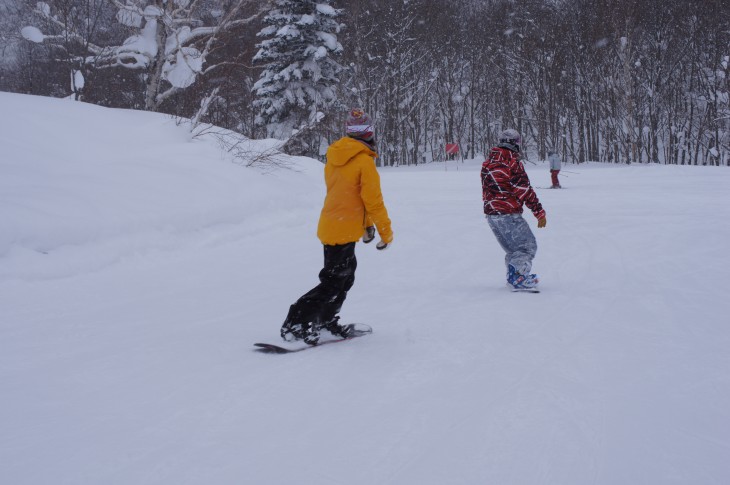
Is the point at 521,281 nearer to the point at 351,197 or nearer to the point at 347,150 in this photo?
the point at 351,197

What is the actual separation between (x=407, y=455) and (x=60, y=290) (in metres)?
4.41

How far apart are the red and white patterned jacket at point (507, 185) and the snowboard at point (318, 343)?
7.62 feet

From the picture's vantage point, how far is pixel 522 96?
4284 centimetres

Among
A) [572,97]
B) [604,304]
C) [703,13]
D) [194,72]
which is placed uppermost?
[703,13]

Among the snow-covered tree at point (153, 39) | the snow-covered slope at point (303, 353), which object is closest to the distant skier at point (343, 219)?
the snow-covered slope at point (303, 353)

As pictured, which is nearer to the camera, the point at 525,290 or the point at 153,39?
the point at 525,290

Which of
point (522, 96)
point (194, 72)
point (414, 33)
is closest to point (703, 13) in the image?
point (522, 96)

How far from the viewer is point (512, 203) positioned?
5922mm

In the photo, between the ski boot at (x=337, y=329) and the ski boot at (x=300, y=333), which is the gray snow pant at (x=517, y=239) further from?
the ski boot at (x=300, y=333)

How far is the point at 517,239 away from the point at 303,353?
293 cm

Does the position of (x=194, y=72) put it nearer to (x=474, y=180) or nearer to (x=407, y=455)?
(x=474, y=180)

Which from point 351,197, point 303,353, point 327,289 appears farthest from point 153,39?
point 303,353

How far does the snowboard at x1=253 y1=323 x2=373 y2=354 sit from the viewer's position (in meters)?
3.99

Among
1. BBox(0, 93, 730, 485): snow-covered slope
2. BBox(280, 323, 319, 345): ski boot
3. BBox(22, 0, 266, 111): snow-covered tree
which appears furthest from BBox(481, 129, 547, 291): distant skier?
BBox(22, 0, 266, 111): snow-covered tree
